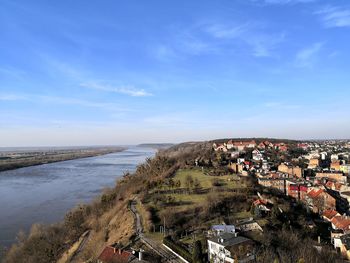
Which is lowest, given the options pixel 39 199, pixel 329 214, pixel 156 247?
pixel 329 214

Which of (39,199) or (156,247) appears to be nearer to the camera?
(156,247)

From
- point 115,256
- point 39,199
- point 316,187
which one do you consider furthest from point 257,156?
point 115,256

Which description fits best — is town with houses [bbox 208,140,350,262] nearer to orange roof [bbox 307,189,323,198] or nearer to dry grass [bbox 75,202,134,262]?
orange roof [bbox 307,189,323,198]

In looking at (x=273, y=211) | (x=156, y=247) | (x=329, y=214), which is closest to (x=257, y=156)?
(x=329, y=214)

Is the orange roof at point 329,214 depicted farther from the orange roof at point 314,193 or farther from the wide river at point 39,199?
the wide river at point 39,199

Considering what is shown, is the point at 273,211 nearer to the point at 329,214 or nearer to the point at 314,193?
the point at 329,214

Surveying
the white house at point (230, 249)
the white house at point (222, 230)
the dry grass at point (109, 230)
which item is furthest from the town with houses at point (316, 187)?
the dry grass at point (109, 230)

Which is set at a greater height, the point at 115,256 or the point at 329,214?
the point at 115,256

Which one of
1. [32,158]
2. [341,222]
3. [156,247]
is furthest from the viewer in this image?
[32,158]

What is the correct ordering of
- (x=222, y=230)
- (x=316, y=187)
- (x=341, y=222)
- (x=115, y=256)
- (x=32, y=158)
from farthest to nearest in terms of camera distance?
(x=32, y=158), (x=316, y=187), (x=341, y=222), (x=222, y=230), (x=115, y=256)
